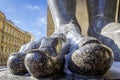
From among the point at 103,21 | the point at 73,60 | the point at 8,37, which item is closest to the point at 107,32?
the point at 103,21

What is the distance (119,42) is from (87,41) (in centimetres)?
37

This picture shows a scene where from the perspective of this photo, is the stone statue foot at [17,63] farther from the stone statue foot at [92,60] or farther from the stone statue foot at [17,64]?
the stone statue foot at [92,60]

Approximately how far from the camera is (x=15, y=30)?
102 feet

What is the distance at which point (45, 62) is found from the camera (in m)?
0.60

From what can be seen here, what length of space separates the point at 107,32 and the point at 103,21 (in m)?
0.14

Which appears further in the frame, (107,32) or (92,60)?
(107,32)

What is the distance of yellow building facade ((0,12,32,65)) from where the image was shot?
27281 mm

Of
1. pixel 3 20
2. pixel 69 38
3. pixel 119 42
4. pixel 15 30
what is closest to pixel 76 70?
pixel 69 38

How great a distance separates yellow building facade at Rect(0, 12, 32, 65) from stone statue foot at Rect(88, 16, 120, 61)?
83.4 feet

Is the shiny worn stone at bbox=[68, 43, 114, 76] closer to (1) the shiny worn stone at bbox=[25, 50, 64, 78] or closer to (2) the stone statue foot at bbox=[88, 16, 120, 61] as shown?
(1) the shiny worn stone at bbox=[25, 50, 64, 78]

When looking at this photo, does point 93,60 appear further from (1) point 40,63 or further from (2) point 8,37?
(2) point 8,37

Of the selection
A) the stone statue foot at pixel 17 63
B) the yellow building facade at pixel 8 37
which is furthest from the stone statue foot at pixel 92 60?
the yellow building facade at pixel 8 37

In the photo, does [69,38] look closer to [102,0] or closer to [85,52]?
[85,52]

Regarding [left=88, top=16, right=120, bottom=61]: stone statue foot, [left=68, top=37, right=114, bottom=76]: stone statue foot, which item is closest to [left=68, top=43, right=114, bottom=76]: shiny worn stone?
[left=68, top=37, right=114, bottom=76]: stone statue foot
